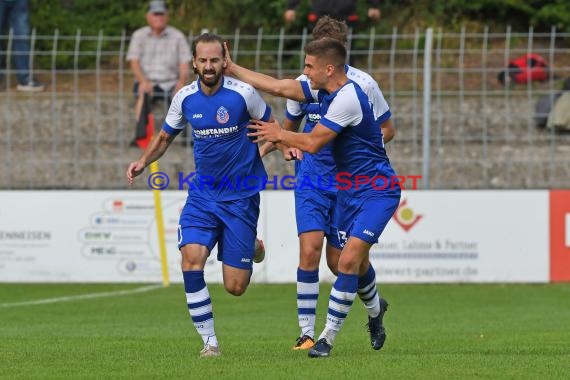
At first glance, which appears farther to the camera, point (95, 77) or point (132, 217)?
point (95, 77)

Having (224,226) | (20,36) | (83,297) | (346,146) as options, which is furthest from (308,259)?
(20,36)

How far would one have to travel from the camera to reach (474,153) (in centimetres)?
1886

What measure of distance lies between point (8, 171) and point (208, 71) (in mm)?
9824

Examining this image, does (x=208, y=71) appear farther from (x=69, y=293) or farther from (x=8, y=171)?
(x=8, y=171)

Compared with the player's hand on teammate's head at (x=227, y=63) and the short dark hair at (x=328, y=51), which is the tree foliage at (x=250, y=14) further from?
the short dark hair at (x=328, y=51)

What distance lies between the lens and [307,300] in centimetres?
1037

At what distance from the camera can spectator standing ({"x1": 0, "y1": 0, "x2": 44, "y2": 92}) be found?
62.4 ft

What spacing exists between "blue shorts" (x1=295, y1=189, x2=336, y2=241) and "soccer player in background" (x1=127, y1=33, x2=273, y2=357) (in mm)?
684

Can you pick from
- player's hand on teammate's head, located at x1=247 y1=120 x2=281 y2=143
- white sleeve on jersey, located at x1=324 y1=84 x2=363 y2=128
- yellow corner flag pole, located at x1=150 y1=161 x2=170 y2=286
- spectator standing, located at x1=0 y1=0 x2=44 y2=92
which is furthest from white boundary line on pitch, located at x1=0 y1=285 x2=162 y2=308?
white sleeve on jersey, located at x1=324 y1=84 x2=363 y2=128

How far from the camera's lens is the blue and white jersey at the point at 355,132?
30.0ft

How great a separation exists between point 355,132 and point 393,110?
31.3 feet

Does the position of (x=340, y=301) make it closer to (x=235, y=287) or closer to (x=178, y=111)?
(x=235, y=287)

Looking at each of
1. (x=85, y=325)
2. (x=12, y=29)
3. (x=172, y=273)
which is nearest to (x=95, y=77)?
(x=12, y=29)

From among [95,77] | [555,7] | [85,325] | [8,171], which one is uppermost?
[555,7]
